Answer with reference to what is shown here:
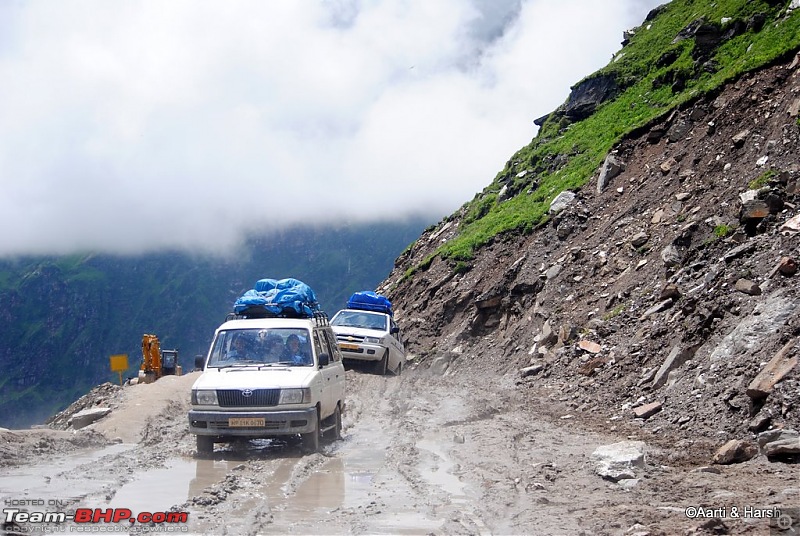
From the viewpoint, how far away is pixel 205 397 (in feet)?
34.7

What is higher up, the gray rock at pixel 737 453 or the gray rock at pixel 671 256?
the gray rock at pixel 671 256

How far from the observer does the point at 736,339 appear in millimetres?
11156

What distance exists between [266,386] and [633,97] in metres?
26.1

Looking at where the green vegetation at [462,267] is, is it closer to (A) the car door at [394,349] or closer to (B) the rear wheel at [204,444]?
(A) the car door at [394,349]

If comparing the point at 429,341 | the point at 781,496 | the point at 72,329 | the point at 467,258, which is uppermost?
the point at 72,329

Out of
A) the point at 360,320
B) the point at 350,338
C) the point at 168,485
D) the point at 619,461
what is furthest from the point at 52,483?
the point at 360,320

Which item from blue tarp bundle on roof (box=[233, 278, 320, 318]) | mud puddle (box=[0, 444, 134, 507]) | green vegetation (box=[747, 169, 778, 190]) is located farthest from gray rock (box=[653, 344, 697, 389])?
mud puddle (box=[0, 444, 134, 507])

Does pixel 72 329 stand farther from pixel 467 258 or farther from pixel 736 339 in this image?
pixel 736 339

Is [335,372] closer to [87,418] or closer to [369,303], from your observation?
[87,418]

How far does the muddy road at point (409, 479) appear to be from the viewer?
6621 mm

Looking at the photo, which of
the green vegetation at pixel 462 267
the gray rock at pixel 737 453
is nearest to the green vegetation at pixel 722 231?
the gray rock at pixel 737 453

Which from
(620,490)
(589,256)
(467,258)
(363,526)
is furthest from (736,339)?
(467,258)

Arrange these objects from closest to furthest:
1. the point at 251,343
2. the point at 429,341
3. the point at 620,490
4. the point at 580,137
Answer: the point at 620,490 < the point at 251,343 < the point at 429,341 < the point at 580,137

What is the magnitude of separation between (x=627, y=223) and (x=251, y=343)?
1198 cm
